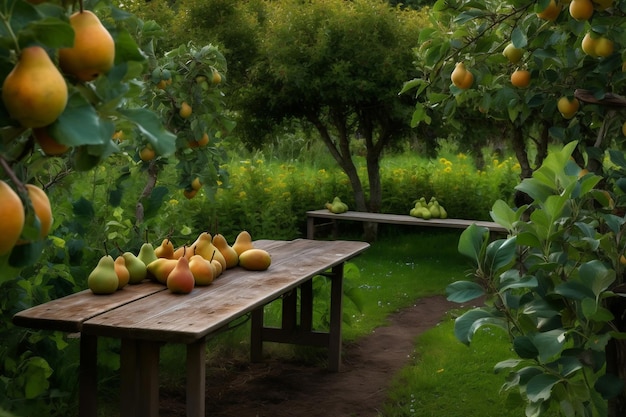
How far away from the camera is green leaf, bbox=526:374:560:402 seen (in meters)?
1.87

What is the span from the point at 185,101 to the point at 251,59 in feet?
17.8

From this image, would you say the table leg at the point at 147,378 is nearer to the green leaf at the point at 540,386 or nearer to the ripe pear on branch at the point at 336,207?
the green leaf at the point at 540,386

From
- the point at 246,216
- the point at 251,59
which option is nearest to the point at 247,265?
the point at 246,216

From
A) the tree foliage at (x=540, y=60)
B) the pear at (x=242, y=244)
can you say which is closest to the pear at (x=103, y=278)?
the pear at (x=242, y=244)

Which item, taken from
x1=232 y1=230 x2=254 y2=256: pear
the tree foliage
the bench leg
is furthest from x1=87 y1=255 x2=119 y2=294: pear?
the tree foliage

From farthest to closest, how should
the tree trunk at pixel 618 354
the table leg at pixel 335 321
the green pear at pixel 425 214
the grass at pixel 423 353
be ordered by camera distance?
the green pear at pixel 425 214 → the table leg at pixel 335 321 → the grass at pixel 423 353 → the tree trunk at pixel 618 354

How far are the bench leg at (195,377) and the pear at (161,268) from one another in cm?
39

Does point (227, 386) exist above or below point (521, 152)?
below

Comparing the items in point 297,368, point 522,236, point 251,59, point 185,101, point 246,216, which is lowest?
point 297,368

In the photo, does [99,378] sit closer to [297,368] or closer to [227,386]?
[227,386]

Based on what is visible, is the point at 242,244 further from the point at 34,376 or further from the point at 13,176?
the point at 13,176

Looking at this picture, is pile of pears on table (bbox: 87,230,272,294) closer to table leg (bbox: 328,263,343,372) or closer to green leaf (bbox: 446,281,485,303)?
table leg (bbox: 328,263,343,372)

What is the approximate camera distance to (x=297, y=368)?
462 centimetres

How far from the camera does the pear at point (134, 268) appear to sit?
9.95 feet
